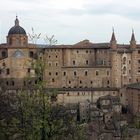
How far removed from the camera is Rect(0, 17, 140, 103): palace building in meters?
64.2

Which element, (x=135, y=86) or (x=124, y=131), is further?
(x=135, y=86)

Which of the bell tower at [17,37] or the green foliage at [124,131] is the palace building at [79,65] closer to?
the bell tower at [17,37]

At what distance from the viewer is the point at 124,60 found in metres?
66.3

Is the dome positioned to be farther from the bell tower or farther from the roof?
the roof

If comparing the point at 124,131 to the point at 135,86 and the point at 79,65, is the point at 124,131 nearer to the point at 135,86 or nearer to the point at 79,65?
the point at 135,86

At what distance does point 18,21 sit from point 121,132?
24.5 meters

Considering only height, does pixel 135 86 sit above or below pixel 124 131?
above

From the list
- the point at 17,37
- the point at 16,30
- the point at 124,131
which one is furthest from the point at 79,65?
the point at 124,131

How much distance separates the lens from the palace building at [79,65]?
6425cm

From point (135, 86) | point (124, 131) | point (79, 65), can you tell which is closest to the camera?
point (124, 131)

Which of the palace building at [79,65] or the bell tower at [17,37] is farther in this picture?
the bell tower at [17,37]

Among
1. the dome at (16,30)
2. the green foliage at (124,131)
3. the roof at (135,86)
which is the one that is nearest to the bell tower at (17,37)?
the dome at (16,30)

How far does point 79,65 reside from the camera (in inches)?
2650

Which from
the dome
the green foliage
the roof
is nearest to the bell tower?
the dome
